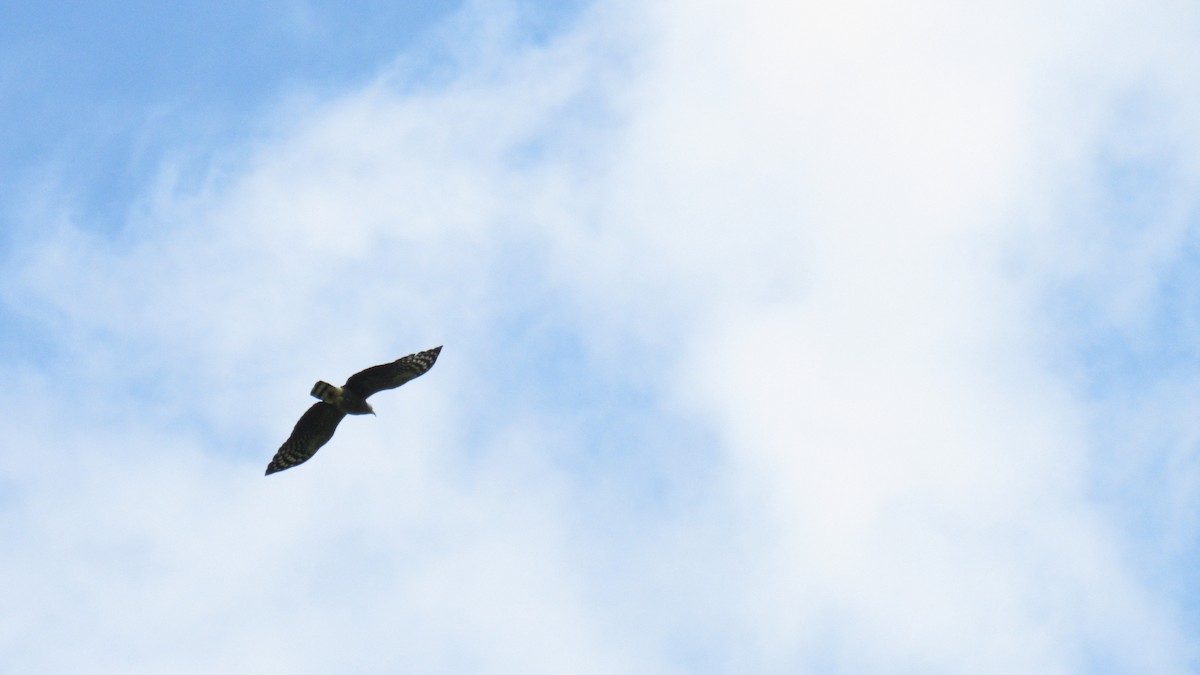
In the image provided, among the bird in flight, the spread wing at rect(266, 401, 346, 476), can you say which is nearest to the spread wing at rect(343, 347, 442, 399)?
the bird in flight

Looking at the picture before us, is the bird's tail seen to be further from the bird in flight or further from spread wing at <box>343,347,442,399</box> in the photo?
spread wing at <box>343,347,442,399</box>

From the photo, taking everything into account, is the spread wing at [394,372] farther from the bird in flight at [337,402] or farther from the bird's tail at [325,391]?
the bird's tail at [325,391]

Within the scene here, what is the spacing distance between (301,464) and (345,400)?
8.37 feet

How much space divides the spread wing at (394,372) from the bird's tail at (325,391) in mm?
341

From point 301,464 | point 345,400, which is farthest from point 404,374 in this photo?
point 301,464

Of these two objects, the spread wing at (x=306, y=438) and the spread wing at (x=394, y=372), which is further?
the spread wing at (x=306, y=438)

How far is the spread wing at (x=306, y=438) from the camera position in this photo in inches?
1341

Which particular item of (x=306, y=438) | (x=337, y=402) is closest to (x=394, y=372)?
(x=337, y=402)

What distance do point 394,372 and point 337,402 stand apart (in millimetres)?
1693

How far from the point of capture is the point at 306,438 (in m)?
34.4

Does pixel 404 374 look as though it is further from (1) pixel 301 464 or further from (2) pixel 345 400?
(1) pixel 301 464

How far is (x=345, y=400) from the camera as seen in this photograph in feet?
109

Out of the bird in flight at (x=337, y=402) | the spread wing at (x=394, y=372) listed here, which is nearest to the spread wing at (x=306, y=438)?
the bird in flight at (x=337, y=402)

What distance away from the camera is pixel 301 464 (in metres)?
34.7
